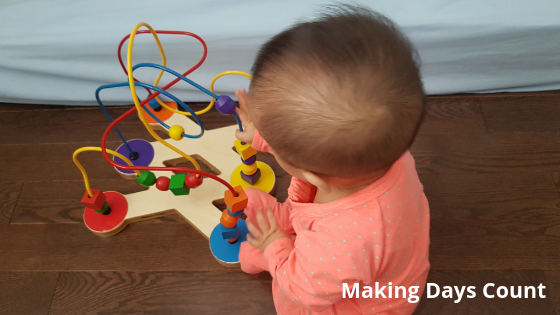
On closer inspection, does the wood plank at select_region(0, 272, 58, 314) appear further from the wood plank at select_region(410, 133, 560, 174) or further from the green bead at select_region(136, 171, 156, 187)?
the wood plank at select_region(410, 133, 560, 174)

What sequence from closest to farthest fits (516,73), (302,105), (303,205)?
(302,105)
(303,205)
(516,73)

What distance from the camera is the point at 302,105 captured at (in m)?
0.39

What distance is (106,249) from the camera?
0.89 m

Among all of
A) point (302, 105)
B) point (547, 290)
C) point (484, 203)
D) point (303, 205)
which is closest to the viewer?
point (302, 105)

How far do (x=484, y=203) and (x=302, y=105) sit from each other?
719 mm

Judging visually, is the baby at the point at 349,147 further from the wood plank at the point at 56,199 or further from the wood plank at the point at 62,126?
the wood plank at the point at 62,126

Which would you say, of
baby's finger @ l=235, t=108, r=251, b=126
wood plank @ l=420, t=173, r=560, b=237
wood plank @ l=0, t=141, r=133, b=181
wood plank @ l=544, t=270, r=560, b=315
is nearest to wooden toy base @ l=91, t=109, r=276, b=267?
wood plank @ l=0, t=141, r=133, b=181

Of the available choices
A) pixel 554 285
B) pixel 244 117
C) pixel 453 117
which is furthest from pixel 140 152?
pixel 554 285

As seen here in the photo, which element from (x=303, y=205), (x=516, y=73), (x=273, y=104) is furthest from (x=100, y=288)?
(x=516, y=73)

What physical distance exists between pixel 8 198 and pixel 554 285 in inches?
52.0

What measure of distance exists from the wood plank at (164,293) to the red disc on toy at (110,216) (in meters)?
0.11

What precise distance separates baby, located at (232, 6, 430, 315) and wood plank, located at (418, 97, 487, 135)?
0.48 metres

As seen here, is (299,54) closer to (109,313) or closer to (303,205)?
(303,205)

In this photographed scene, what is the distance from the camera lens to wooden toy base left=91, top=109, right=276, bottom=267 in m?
0.88
